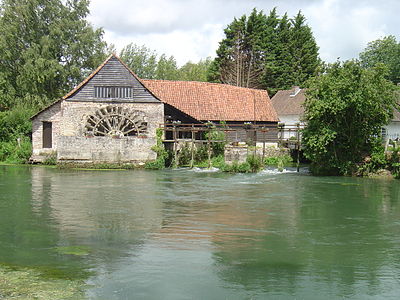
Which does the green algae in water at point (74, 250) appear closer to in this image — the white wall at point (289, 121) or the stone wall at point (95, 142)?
the stone wall at point (95, 142)

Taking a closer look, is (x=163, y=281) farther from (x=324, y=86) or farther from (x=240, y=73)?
(x=240, y=73)

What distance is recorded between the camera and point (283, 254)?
1079cm

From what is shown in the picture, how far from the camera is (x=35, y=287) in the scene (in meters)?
8.41

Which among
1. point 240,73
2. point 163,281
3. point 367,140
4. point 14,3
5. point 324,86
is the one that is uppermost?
point 14,3

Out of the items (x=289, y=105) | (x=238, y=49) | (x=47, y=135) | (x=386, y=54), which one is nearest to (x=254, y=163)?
(x=47, y=135)

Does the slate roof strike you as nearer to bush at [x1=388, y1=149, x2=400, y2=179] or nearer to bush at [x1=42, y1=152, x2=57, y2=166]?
bush at [x1=42, y1=152, x2=57, y2=166]

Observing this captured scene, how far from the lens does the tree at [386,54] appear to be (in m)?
59.8

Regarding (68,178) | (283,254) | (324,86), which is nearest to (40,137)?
(68,178)

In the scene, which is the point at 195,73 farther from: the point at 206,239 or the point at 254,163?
the point at 206,239

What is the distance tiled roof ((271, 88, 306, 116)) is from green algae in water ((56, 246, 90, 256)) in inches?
1396

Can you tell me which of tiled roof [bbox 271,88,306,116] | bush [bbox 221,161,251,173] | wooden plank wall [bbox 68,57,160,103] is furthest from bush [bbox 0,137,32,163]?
tiled roof [bbox 271,88,306,116]

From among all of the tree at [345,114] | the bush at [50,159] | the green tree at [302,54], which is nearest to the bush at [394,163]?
the tree at [345,114]

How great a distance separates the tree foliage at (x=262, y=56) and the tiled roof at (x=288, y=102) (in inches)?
126

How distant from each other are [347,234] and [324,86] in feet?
50.5
